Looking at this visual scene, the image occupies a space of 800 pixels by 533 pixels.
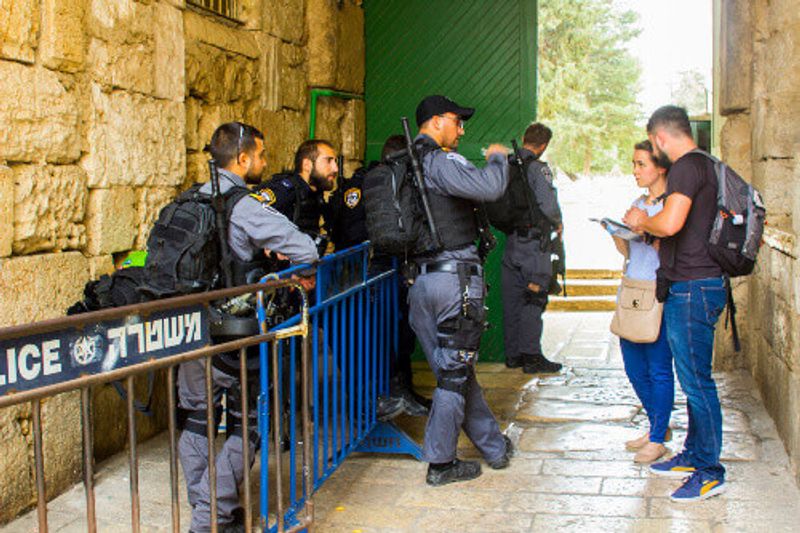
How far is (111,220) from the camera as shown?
186 inches

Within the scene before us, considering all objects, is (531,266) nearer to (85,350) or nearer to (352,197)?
(352,197)

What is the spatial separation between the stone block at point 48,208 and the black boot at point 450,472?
2.11 metres

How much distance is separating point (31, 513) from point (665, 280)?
3.16m

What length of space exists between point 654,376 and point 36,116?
3.36m

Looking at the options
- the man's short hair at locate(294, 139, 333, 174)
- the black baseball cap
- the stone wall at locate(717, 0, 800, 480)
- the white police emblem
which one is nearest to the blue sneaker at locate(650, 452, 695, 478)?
the stone wall at locate(717, 0, 800, 480)

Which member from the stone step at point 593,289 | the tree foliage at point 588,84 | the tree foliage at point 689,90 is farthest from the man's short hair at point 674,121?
the tree foliage at point 588,84

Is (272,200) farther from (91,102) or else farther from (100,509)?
(100,509)

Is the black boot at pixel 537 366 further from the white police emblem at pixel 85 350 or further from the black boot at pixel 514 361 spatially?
the white police emblem at pixel 85 350

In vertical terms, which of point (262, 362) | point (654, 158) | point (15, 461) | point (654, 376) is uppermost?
point (654, 158)

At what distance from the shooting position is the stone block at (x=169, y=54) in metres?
5.07

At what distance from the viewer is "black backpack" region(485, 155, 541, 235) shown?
22.4ft

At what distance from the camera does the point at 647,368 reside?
496 centimetres

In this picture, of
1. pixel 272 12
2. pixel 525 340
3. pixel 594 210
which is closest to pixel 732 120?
pixel 525 340

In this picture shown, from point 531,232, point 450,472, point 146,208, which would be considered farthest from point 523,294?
point 146,208
